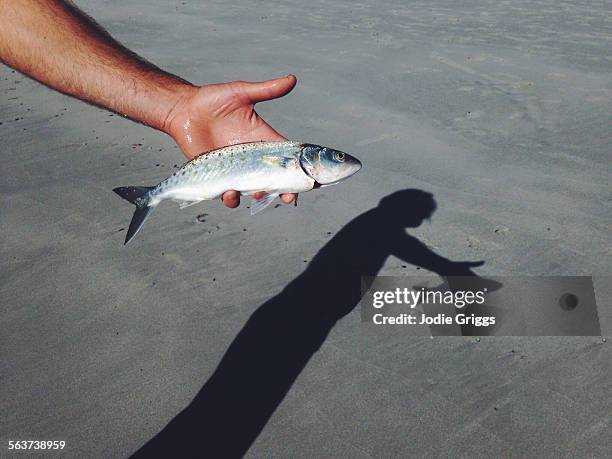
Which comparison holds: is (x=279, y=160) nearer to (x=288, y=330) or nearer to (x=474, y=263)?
(x=288, y=330)

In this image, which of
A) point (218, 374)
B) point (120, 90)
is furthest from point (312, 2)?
point (218, 374)

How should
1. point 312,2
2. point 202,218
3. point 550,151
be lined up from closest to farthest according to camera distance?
point 202,218
point 550,151
point 312,2

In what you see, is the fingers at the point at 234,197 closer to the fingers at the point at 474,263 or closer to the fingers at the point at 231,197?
the fingers at the point at 231,197

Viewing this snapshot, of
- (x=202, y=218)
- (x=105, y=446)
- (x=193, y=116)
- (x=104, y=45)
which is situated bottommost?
(x=105, y=446)

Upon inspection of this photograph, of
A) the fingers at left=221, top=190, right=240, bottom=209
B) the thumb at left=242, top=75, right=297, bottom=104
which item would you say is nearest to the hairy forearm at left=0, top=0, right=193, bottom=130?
the thumb at left=242, top=75, right=297, bottom=104

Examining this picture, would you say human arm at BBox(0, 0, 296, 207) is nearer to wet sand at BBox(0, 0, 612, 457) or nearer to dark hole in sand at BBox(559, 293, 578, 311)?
wet sand at BBox(0, 0, 612, 457)

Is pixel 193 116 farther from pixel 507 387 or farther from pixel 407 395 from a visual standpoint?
pixel 507 387

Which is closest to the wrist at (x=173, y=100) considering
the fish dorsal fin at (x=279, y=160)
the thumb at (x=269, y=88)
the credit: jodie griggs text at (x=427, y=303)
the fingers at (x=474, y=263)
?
the thumb at (x=269, y=88)

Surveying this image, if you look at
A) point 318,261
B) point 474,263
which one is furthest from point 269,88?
point 474,263
